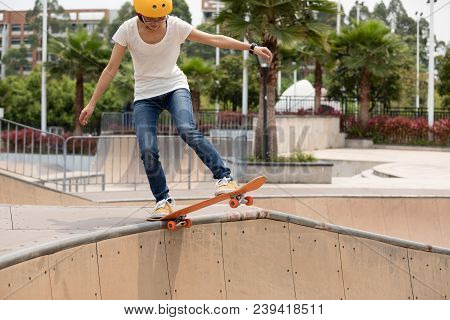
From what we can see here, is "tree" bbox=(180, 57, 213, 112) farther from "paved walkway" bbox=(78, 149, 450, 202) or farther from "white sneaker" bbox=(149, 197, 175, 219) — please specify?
"white sneaker" bbox=(149, 197, 175, 219)

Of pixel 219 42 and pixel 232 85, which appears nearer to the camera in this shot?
pixel 219 42

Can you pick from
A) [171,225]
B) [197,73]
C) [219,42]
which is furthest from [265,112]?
[197,73]

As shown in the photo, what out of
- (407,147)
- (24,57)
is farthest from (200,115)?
(24,57)

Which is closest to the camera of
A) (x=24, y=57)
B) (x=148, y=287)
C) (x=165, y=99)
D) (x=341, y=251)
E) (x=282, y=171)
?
(x=148, y=287)

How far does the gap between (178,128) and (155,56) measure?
2.03 ft

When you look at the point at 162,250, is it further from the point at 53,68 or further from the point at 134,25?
the point at 53,68

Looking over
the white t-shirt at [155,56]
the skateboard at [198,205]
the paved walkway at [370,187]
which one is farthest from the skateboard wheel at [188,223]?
the paved walkway at [370,187]

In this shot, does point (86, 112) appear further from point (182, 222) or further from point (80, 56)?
point (80, 56)

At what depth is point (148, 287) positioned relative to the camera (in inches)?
252

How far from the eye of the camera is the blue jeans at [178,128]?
677 centimetres

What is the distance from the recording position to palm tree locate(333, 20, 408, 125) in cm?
3332

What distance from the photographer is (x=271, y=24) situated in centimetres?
1983

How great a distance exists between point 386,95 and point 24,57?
6134 cm

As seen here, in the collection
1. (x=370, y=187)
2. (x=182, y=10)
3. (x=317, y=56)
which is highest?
(x=182, y=10)
